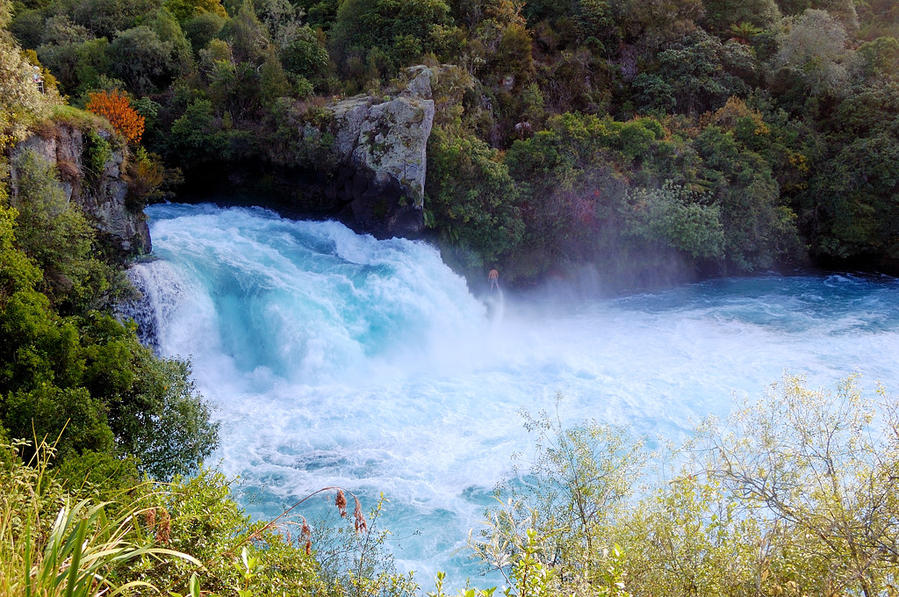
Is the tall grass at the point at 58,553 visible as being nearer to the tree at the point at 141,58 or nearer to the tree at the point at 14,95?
the tree at the point at 14,95

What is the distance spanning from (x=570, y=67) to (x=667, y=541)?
86.2ft

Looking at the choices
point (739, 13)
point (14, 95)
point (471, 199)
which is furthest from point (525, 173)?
point (739, 13)

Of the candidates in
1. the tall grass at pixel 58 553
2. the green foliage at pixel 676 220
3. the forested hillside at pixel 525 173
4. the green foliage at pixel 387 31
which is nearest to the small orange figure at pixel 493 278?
the forested hillside at pixel 525 173

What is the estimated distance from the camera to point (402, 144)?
20281 millimetres

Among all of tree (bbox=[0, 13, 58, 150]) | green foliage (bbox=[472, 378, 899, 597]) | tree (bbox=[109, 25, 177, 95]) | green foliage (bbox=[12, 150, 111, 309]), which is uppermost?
tree (bbox=[109, 25, 177, 95])

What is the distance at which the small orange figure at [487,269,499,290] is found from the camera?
22.0 meters

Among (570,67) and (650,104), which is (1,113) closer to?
(570,67)

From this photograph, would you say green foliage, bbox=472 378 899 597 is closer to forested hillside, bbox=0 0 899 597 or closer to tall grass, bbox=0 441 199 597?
forested hillside, bbox=0 0 899 597

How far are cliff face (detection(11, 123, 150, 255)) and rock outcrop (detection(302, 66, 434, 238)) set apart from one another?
7.86 m

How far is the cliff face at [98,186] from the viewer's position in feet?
41.4

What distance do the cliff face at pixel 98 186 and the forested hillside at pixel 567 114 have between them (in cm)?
771

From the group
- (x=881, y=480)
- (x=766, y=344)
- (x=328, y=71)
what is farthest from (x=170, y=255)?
(x=766, y=344)

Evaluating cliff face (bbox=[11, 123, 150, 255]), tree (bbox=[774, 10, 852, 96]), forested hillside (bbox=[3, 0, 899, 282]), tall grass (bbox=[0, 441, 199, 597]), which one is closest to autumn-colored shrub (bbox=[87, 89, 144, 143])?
cliff face (bbox=[11, 123, 150, 255])

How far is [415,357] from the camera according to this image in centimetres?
1777
